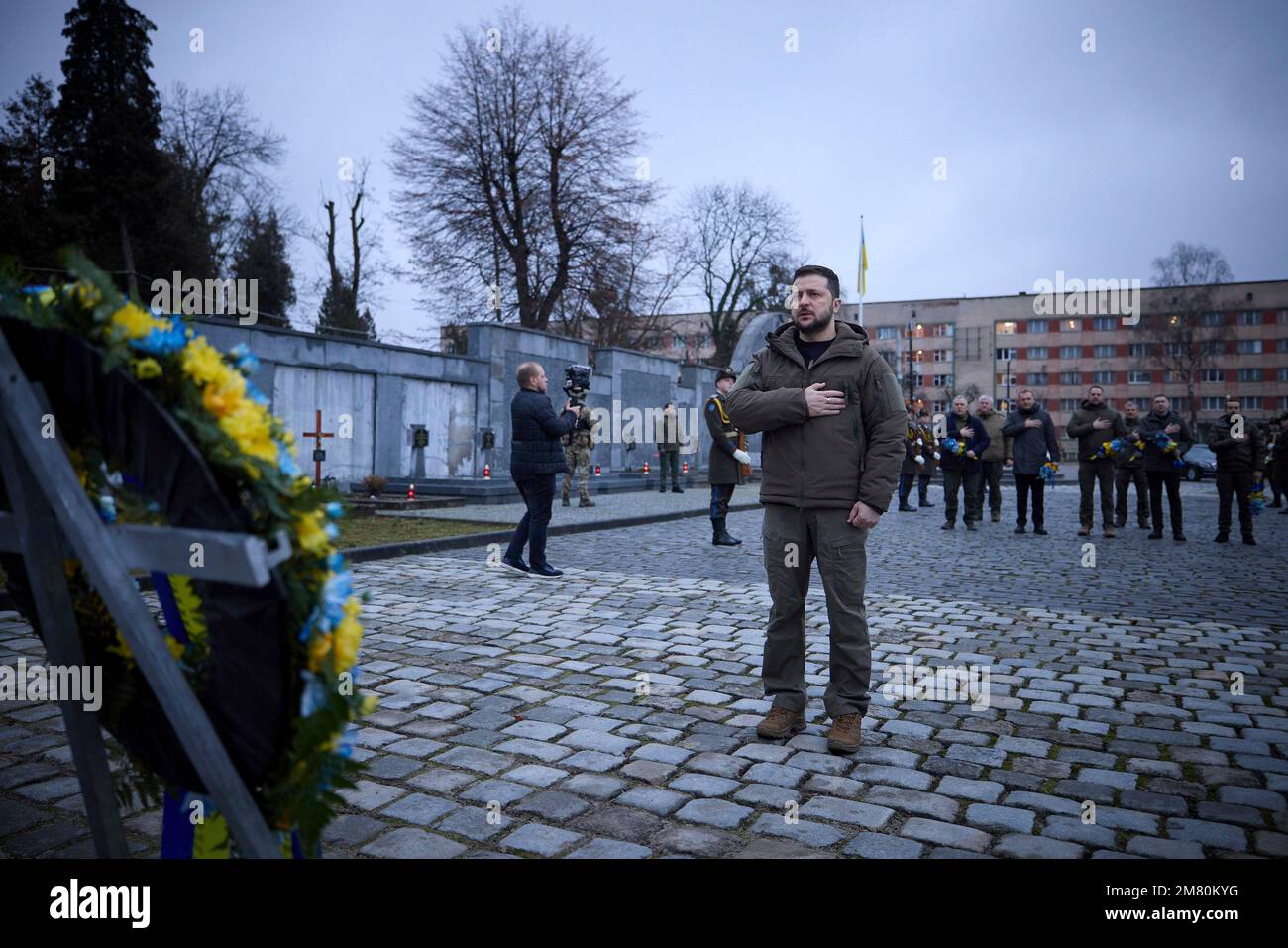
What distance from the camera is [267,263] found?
4494 cm

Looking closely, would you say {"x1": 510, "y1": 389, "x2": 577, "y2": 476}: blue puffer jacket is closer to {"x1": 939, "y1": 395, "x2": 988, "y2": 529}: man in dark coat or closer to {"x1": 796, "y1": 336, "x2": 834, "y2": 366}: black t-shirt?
{"x1": 796, "y1": 336, "x2": 834, "y2": 366}: black t-shirt

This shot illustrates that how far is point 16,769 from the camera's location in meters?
Result: 3.80

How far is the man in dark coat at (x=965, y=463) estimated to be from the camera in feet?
49.2

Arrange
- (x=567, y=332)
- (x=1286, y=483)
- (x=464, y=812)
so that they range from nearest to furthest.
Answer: (x=464, y=812) → (x=1286, y=483) → (x=567, y=332)

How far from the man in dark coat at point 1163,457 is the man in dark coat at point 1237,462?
0.52 m

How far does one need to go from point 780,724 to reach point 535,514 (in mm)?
5302

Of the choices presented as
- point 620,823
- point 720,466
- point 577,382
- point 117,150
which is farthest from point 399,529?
point 117,150

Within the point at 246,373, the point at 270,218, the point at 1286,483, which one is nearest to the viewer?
the point at 246,373

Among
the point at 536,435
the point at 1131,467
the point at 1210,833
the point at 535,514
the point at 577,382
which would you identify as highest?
the point at 577,382

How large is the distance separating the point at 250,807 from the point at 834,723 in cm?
303

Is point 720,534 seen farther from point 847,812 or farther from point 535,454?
point 847,812

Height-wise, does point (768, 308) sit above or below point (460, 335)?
above
